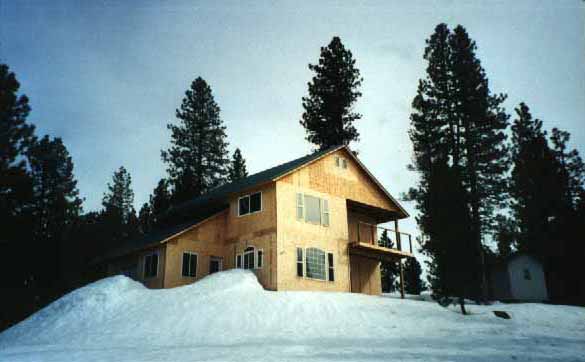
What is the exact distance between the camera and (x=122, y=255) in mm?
28734

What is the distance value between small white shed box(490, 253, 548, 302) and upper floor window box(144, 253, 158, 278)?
29692 millimetres


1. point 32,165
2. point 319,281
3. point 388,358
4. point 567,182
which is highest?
point 32,165

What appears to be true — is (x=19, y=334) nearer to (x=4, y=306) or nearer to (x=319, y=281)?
(x=4, y=306)

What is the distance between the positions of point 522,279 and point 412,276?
14589 mm

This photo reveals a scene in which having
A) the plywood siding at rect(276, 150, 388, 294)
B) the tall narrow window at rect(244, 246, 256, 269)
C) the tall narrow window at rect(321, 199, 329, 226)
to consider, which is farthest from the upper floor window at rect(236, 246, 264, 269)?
the tall narrow window at rect(321, 199, 329, 226)

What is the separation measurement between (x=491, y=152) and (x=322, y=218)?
12819 millimetres

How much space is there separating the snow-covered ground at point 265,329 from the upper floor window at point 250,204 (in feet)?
12.5

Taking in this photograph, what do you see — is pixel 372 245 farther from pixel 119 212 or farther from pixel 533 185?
pixel 119 212

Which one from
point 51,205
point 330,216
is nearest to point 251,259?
point 330,216

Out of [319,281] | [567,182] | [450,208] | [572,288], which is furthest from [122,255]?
[567,182]

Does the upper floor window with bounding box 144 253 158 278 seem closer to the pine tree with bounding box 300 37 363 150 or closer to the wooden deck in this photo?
the wooden deck

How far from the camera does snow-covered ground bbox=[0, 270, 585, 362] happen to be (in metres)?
12.8

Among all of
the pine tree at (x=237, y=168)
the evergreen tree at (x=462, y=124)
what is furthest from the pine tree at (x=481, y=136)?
the pine tree at (x=237, y=168)

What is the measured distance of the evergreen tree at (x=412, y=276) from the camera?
51.2 metres
